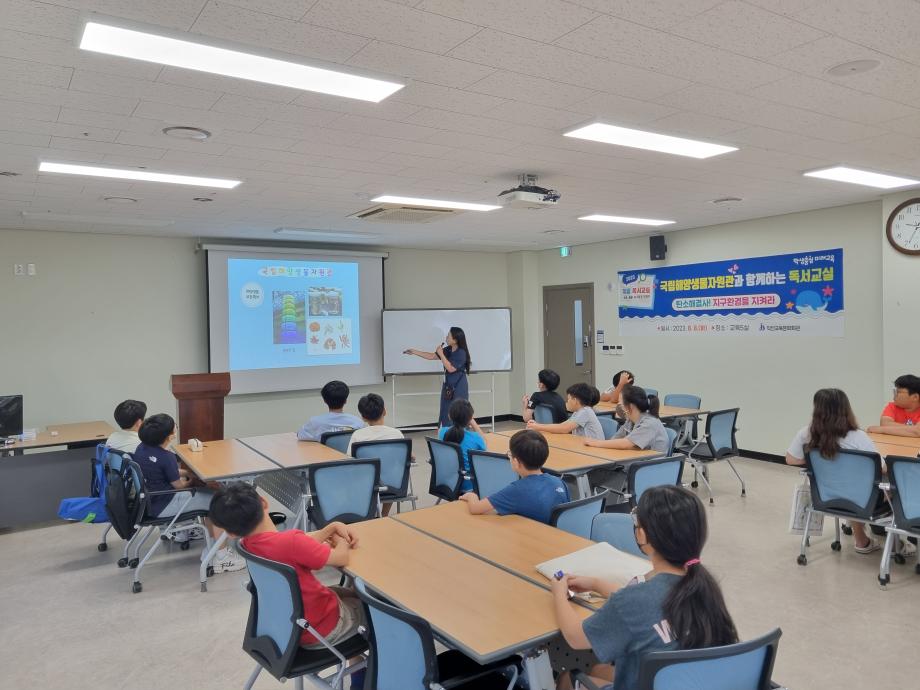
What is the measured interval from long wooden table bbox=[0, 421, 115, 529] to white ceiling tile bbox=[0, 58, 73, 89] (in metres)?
3.55

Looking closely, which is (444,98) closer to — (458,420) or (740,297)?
(458,420)

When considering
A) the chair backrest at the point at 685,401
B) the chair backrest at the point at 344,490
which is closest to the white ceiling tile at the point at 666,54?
the chair backrest at the point at 344,490

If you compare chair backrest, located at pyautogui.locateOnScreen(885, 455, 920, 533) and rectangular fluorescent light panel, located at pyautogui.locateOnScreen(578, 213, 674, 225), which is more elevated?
rectangular fluorescent light panel, located at pyautogui.locateOnScreen(578, 213, 674, 225)

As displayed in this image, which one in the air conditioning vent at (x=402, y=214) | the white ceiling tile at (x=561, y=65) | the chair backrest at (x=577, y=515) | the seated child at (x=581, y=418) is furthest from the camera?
the air conditioning vent at (x=402, y=214)

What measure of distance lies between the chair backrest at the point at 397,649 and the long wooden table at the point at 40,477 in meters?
4.65

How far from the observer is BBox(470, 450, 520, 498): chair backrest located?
3.85 m

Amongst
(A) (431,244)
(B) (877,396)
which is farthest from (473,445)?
(A) (431,244)

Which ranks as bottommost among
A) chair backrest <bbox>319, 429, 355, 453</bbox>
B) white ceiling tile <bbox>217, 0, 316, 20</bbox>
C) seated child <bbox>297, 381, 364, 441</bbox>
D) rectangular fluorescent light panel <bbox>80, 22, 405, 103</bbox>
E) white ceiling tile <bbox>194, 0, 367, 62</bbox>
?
chair backrest <bbox>319, 429, 355, 453</bbox>

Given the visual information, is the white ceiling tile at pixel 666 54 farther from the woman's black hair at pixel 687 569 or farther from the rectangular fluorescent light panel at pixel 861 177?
the rectangular fluorescent light panel at pixel 861 177

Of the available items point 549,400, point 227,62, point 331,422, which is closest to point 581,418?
point 549,400

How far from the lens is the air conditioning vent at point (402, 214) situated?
20.5 feet

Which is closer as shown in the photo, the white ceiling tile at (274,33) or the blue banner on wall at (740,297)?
the white ceiling tile at (274,33)

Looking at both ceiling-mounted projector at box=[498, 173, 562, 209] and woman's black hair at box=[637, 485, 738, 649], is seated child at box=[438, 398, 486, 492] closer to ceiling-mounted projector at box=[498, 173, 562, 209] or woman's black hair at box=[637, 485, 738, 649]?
ceiling-mounted projector at box=[498, 173, 562, 209]

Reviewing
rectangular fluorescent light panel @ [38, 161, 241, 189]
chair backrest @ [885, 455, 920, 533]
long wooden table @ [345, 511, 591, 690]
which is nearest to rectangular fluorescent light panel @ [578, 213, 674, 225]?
rectangular fluorescent light panel @ [38, 161, 241, 189]
